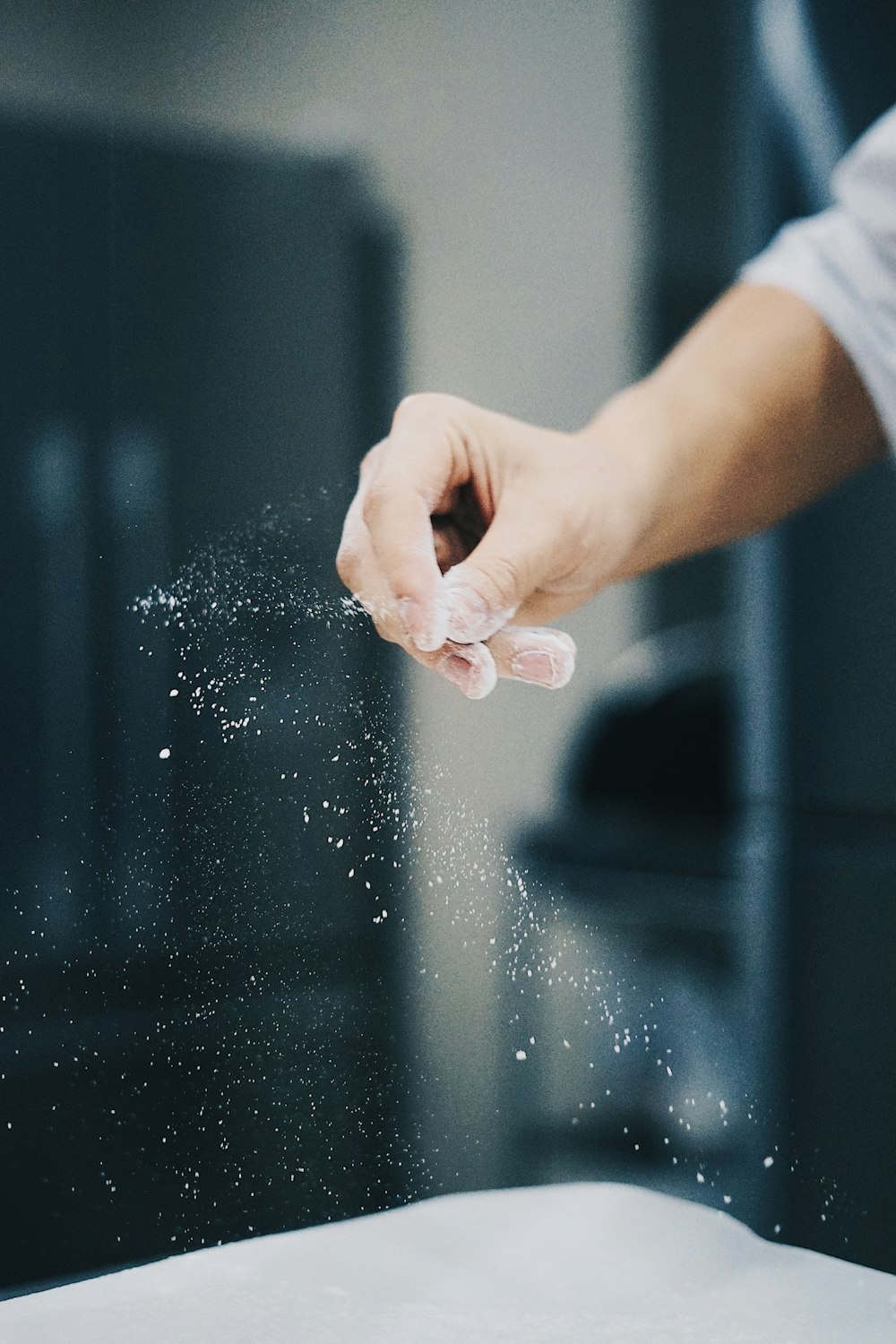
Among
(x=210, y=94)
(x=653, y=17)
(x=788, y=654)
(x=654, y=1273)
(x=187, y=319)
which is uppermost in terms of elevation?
(x=653, y=17)

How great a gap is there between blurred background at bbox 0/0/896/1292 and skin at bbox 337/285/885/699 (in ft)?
0.29

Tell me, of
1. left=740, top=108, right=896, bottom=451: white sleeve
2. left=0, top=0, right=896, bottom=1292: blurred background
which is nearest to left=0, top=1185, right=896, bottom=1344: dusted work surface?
left=0, top=0, right=896, bottom=1292: blurred background

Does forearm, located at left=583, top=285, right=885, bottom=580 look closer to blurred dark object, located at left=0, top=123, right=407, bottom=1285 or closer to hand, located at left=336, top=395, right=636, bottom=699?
hand, located at left=336, top=395, right=636, bottom=699

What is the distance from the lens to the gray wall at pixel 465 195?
0.63m

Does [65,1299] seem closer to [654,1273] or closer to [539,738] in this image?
[654,1273]

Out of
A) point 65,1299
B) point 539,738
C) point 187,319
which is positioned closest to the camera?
point 65,1299

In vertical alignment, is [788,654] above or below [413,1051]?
above

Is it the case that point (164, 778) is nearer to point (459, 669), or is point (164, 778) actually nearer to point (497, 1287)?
point (459, 669)

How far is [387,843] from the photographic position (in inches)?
23.8

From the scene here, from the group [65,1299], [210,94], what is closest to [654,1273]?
[65,1299]

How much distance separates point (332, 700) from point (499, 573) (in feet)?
0.41

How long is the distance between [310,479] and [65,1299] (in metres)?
0.37

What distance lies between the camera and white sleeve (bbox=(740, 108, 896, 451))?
0.67 m

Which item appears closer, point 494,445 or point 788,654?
point 494,445
